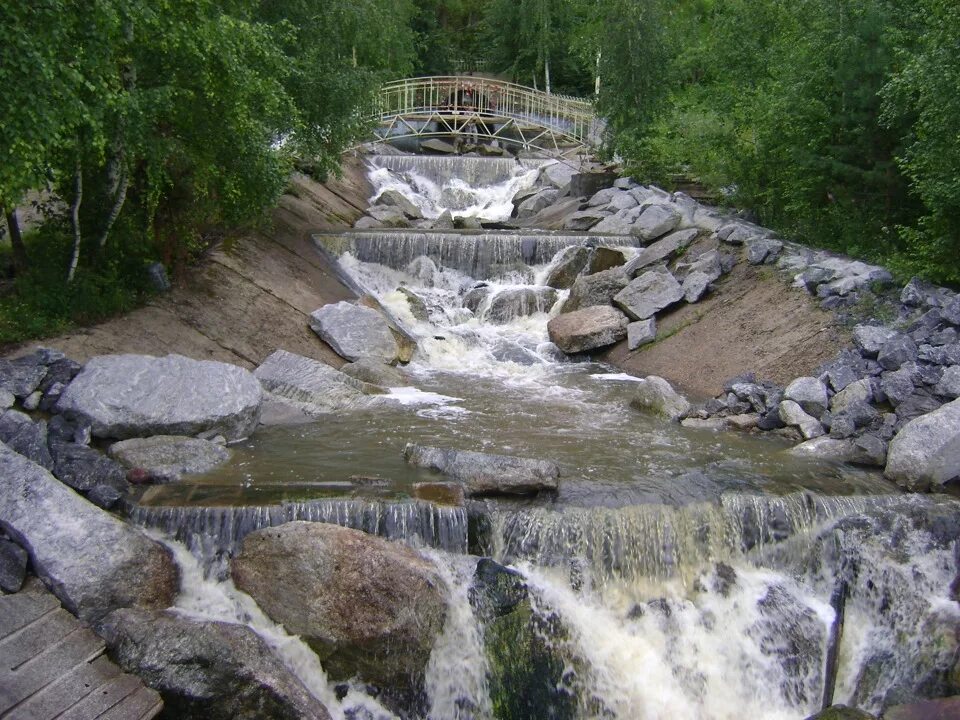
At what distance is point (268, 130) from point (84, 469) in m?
7.26

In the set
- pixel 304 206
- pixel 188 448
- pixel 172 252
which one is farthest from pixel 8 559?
pixel 304 206

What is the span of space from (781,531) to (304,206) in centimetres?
1356

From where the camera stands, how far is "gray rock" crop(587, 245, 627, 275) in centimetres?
1622

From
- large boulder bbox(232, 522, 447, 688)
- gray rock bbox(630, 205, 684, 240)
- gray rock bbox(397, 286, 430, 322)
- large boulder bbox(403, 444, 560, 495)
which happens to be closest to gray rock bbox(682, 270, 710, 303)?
gray rock bbox(630, 205, 684, 240)

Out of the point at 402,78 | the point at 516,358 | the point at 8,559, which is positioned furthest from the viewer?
the point at 402,78

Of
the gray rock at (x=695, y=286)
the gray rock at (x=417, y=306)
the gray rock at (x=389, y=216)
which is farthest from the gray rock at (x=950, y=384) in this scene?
the gray rock at (x=389, y=216)

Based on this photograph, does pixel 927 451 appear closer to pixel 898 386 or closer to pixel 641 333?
pixel 898 386

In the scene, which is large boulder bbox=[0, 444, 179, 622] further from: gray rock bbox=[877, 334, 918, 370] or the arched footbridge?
the arched footbridge

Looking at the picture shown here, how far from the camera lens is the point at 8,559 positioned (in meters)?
6.05

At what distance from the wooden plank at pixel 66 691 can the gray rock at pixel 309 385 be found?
510cm

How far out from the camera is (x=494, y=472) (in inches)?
304

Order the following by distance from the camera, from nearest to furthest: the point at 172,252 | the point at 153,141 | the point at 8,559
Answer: the point at 8,559, the point at 153,141, the point at 172,252

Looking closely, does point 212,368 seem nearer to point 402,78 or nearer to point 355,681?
point 355,681

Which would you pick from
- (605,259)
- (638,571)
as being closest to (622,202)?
(605,259)
